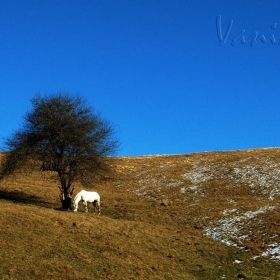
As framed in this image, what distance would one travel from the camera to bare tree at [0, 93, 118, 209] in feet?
129

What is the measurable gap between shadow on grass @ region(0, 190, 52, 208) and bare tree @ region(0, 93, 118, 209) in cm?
327

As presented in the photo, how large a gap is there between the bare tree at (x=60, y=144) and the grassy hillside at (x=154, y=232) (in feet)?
13.7

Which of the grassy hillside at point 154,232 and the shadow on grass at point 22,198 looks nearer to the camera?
the grassy hillside at point 154,232

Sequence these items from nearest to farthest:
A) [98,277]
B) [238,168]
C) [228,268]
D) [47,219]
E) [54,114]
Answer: [98,277] < [228,268] < [47,219] < [54,114] < [238,168]

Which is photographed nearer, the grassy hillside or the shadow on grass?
the grassy hillside

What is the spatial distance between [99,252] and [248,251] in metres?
10.3

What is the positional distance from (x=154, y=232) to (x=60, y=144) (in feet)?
51.6

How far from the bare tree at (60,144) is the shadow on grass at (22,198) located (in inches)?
129

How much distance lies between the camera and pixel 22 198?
43875 millimetres

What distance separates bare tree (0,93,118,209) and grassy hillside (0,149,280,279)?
4170 millimetres

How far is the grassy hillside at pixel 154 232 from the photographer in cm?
2125

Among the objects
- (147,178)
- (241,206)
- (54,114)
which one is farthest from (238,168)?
(54,114)

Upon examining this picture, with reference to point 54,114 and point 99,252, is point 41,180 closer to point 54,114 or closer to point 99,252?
point 54,114

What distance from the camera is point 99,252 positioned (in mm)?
23156
